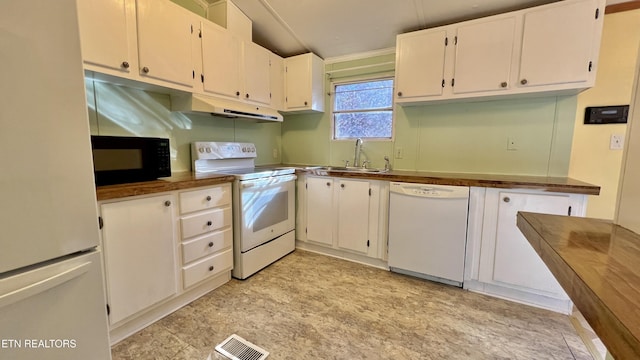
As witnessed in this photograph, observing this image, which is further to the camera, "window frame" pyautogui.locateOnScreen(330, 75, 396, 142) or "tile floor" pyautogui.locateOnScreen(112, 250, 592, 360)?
"window frame" pyautogui.locateOnScreen(330, 75, 396, 142)

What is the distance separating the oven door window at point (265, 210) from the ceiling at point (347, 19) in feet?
5.24

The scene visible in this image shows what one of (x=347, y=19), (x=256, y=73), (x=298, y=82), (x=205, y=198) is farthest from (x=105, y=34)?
(x=347, y=19)

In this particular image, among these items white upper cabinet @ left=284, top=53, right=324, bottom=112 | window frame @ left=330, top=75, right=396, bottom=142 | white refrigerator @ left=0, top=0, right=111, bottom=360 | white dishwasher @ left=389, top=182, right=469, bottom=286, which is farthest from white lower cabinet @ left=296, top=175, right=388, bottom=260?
white refrigerator @ left=0, top=0, right=111, bottom=360

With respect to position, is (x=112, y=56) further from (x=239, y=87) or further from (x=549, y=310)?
(x=549, y=310)

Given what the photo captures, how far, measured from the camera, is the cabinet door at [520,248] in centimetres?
188

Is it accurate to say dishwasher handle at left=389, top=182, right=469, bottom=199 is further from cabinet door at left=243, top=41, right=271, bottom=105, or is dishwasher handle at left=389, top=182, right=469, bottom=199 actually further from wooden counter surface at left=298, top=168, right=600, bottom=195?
cabinet door at left=243, top=41, right=271, bottom=105

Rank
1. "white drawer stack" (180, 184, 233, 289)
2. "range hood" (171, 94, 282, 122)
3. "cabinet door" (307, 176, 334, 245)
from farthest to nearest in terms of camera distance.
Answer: "cabinet door" (307, 176, 334, 245) < "range hood" (171, 94, 282, 122) < "white drawer stack" (180, 184, 233, 289)

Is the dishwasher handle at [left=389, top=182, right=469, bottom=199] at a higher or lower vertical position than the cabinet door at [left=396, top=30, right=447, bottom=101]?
lower

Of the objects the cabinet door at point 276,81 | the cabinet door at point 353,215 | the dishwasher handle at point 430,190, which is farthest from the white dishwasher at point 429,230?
the cabinet door at point 276,81

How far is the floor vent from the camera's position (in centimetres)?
144

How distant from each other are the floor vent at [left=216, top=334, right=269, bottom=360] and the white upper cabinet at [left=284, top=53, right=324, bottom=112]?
2387mm

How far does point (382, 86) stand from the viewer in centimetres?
300

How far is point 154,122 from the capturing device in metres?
2.20

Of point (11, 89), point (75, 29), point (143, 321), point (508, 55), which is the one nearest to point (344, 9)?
point (508, 55)
